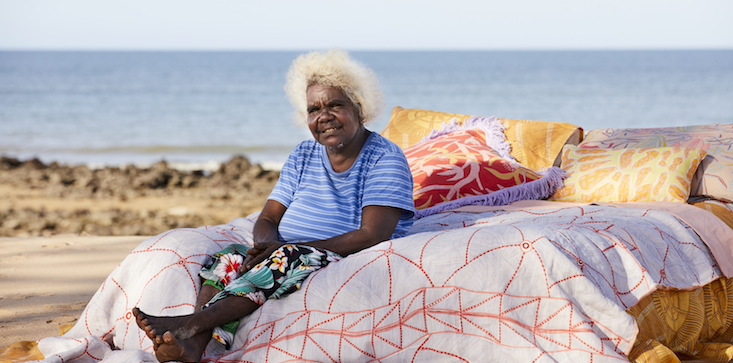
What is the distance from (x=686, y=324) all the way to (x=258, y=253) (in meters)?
1.88

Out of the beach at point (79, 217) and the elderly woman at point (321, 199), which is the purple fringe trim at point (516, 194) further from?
the beach at point (79, 217)

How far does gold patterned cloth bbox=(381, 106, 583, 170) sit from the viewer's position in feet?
13.2

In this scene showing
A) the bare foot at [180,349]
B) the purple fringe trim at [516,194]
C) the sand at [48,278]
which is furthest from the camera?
the purple fringe trim at [516,194]

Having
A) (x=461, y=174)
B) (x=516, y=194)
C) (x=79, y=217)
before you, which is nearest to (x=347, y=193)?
(x=461, y=174)

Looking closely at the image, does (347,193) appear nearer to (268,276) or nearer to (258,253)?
(258,253)

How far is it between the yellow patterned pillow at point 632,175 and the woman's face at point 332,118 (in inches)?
66.8

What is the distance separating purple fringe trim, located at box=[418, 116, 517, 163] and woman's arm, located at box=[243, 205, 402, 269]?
175 cm

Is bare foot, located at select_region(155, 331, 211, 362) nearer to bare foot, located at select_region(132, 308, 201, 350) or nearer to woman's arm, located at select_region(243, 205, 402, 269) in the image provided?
bare foot, located at select_region(132, 308, 201, 350)

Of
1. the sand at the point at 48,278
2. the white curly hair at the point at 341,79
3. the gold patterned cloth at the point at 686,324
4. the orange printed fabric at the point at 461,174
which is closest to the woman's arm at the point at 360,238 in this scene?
the white curly hair at the point at 341,79

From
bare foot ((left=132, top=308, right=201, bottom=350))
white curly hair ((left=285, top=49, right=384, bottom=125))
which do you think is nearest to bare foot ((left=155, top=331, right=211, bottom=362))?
bare foot ((left=132, top=308, right=201, bottom=350))

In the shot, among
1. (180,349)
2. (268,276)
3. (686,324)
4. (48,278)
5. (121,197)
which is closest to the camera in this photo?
(180,349)

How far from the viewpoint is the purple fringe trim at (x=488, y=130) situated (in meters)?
4.01

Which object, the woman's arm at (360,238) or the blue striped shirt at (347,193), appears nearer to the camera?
the woman's arm at (360,238)

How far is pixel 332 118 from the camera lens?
2584 millimetres
